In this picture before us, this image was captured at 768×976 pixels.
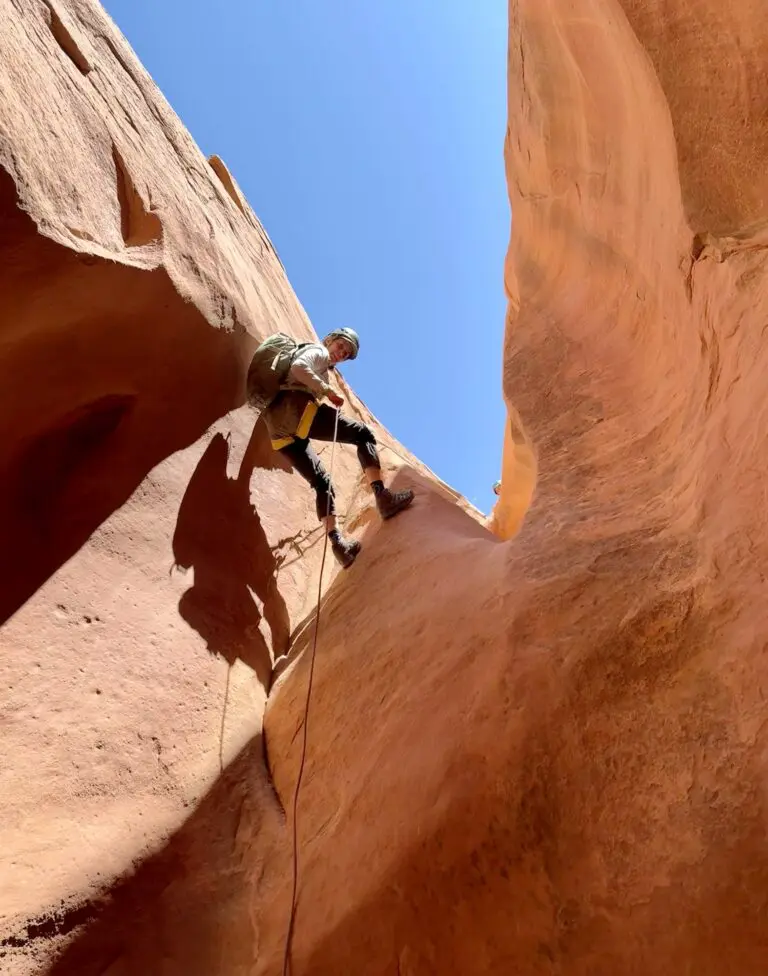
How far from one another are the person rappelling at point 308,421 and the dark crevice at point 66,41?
255cm

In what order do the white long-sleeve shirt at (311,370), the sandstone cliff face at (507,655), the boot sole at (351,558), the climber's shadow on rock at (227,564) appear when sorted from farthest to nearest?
the boot sole at (351,558) → the white long-sleeve shirt at (311,370) → the climber's shadow on rock at (227,564) → the sandstone cliff face at (507,655)

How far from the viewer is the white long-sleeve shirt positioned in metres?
5.37

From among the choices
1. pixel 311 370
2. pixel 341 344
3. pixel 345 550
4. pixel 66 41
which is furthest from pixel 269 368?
pixel 66 41

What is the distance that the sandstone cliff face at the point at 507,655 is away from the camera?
92.4 inches

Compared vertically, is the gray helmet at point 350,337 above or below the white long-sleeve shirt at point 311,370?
above

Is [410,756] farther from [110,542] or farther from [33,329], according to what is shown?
[33,329]

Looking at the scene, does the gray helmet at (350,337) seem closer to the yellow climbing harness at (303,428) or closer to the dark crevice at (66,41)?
the yellow climbing harness at (303,428)

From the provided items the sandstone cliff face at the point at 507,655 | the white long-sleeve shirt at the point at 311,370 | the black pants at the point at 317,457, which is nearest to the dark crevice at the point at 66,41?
the sandstone cliff face at the point at 507,655

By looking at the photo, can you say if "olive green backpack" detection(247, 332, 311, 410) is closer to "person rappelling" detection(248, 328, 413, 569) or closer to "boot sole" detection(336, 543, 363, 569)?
"person rappelling" detection(248, 328, 413, 569)

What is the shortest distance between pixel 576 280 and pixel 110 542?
13.1 feet

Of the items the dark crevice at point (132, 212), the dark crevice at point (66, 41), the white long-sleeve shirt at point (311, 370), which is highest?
the dark crevice at point (66, 41)

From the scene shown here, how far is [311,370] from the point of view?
5.42m

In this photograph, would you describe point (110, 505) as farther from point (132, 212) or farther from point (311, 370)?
point (132, 212)

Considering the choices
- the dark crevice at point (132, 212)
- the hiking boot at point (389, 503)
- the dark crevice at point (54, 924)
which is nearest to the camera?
the dark crevice at point (54, 924)
